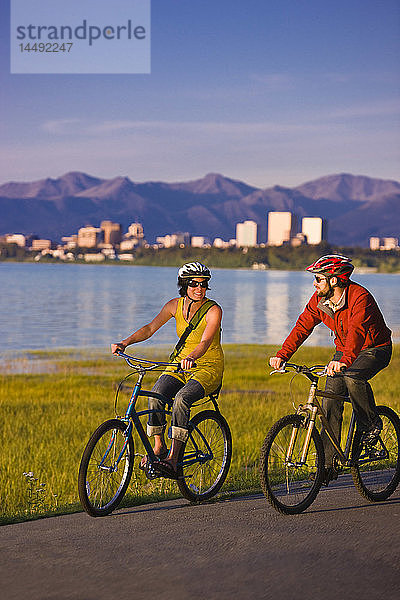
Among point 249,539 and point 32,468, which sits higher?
point 249,539

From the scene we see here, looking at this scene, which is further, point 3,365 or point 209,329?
point 3,365

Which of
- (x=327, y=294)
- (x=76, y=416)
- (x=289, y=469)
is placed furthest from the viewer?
(x=76, y=416)

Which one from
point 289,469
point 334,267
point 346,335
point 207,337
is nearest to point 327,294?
point 334,267

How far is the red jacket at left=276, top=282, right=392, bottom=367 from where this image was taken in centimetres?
775

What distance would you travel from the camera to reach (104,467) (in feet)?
23.9

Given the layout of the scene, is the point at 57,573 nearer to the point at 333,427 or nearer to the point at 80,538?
the point at 80,538

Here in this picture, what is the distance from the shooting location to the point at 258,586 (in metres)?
5.52

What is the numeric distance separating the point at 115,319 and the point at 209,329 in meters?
74.3

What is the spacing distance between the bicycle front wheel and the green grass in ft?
1.89

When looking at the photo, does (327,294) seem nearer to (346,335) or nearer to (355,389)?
(346,335)

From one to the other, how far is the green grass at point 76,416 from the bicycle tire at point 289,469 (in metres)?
1.27

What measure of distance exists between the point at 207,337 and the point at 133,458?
1148mm

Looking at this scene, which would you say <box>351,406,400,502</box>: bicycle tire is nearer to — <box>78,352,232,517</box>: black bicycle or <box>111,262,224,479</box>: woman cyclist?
<box>78,352,232,517</box>: black bicycle

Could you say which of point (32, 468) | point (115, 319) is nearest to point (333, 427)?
point (32, 468)
